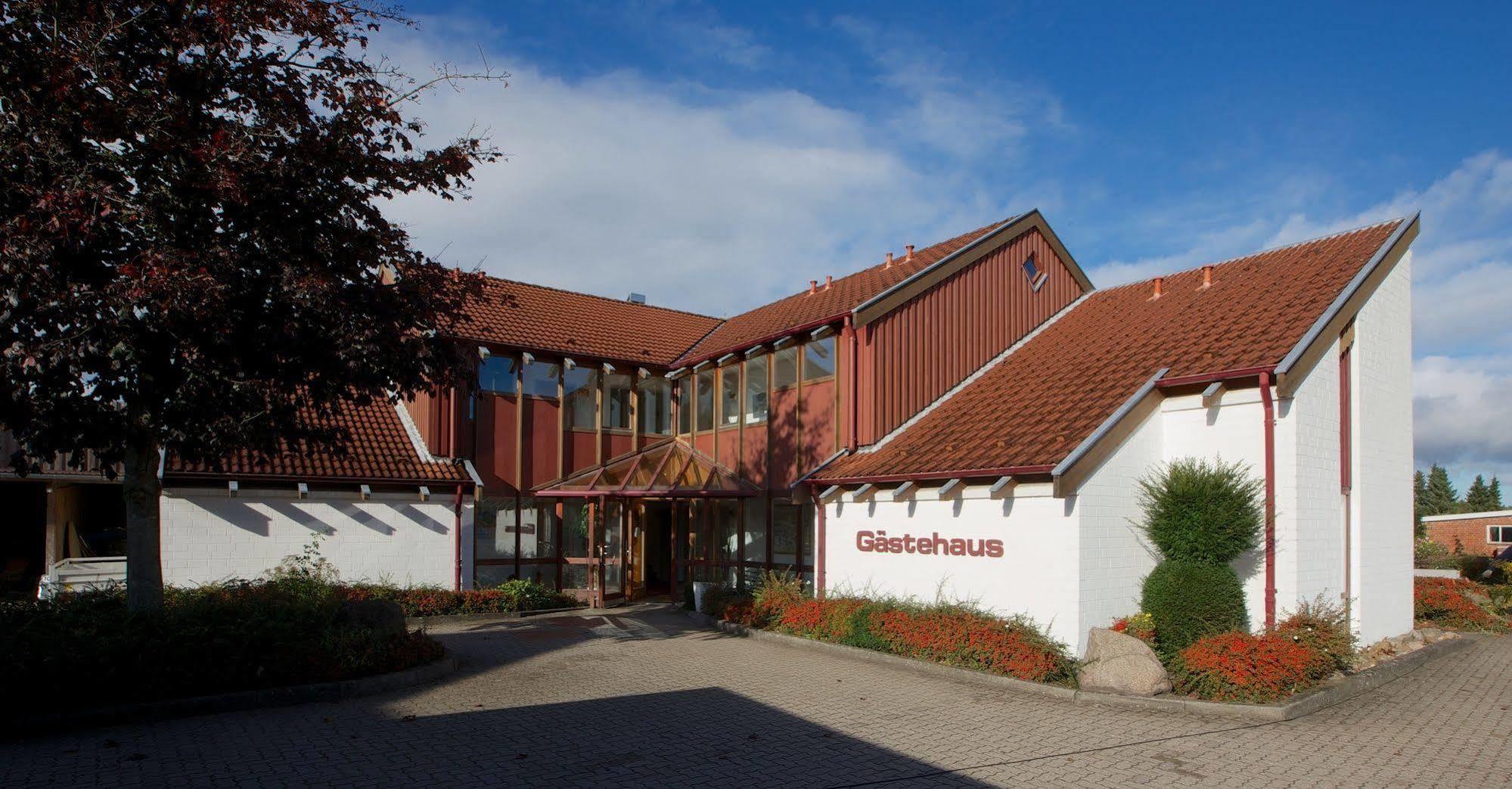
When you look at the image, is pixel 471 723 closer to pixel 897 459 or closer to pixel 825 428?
pixel 897 459

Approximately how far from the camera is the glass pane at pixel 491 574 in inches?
746

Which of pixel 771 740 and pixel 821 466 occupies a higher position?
pixel 821 466

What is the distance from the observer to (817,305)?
20578 millimetres

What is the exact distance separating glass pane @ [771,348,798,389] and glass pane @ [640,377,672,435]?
3.99m

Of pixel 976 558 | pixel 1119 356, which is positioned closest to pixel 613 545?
pixel 976 558

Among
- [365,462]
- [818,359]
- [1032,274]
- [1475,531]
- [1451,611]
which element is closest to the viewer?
[1451,611]

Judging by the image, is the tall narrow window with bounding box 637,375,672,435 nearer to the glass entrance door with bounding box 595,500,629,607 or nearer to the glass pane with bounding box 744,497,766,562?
the glass entrance door with bounding box 595,500,629,607

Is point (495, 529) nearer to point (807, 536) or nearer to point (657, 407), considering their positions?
point (657, 407)

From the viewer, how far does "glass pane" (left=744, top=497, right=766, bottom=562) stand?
18625mm

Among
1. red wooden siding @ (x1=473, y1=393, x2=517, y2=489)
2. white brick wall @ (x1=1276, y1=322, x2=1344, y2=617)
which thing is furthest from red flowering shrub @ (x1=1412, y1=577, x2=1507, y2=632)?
red wooden siding @ (x1=473, y1=393, x2=517, y2=489)

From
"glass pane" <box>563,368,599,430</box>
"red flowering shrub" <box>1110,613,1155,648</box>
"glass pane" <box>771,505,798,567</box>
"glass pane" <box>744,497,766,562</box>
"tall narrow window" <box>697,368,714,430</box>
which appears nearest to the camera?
"red flowering shrub" <box>1110,613,1155,648</box>

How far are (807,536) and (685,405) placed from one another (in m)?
5.55

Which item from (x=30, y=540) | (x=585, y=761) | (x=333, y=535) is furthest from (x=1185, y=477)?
(x=30, y=540)

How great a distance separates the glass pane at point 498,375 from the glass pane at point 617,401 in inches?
87.9
